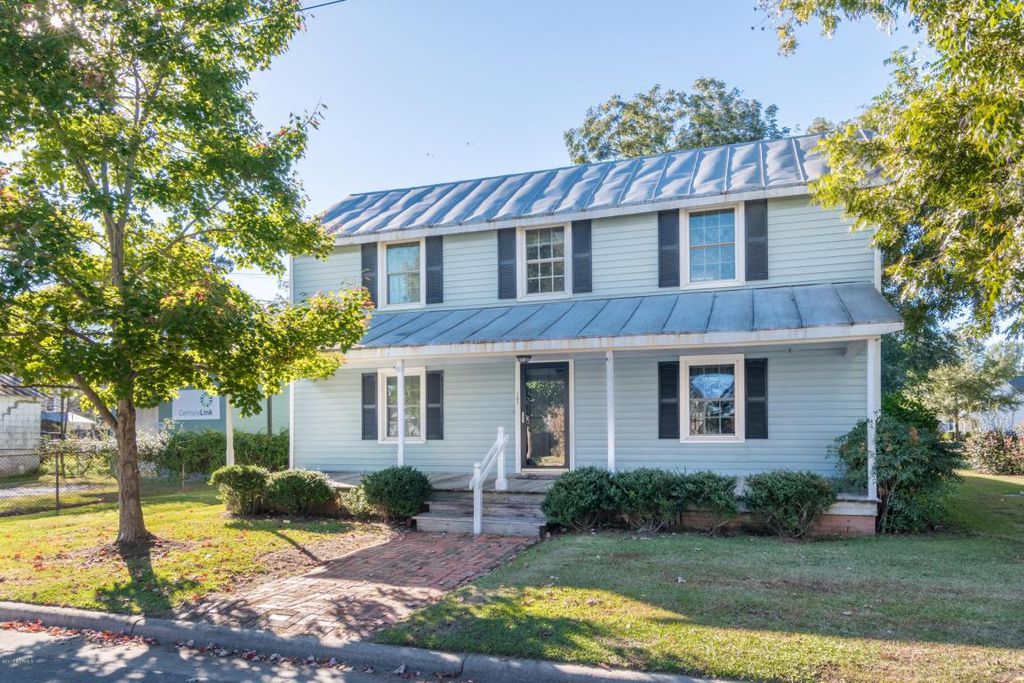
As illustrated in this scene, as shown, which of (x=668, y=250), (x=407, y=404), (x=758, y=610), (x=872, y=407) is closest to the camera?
(x=758, y=610)

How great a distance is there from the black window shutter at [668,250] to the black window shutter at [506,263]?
2831 millimetres

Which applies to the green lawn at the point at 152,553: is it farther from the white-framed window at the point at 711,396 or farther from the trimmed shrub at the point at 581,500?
the white-framed window at the point at 711,396

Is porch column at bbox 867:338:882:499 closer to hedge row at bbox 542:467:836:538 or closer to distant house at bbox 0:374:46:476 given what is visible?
hedge row at bbox 542:467:836:538

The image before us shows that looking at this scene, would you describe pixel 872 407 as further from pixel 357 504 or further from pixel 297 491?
pixel 297 491

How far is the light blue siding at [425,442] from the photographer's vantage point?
1402 centimetres

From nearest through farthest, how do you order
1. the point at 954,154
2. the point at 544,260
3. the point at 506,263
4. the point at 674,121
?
1. the point at 954,154
2. the point at 544,260
3. the point at 506,263
4. the point at 674,121

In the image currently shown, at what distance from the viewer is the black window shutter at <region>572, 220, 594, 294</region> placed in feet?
45.6

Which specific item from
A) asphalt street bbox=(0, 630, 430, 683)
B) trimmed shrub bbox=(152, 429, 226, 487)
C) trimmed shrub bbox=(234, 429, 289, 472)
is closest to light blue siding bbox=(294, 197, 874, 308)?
asphalt street bbox=(0, 630, 430, 683)

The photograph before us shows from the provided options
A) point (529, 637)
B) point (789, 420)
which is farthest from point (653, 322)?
point (529, 637)

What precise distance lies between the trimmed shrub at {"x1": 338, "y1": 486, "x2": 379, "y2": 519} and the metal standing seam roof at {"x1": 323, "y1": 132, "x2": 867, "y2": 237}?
5607mm

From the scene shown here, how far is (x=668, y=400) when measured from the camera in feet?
42.2

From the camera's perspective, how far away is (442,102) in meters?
14.7

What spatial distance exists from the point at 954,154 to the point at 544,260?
295 inches

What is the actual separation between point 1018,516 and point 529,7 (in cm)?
1139
